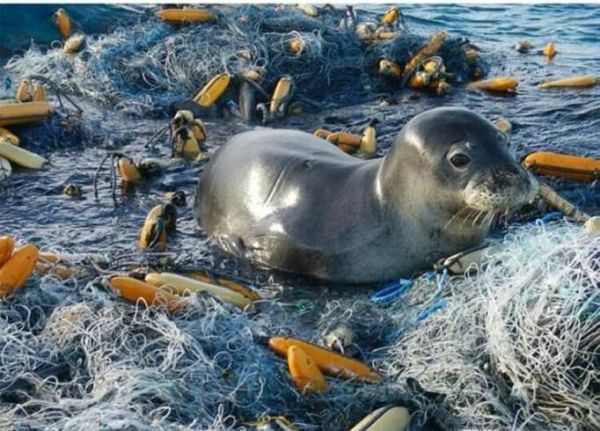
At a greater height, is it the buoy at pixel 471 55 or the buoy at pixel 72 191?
the buoy at pixel 471 55

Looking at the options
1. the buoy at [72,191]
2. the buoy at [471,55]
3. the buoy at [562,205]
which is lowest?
the buoy at [72,191]

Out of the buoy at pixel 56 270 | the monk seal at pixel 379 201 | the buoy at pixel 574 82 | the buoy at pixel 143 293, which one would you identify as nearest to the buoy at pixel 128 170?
the monk seal at pixel 379 201

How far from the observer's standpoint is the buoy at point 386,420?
4500 millimetres

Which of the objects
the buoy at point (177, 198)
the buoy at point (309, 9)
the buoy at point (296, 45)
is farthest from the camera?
the buoy at point (309, 9)

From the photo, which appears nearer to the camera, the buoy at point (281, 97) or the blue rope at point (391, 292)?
Answer: the blue rope at point (391, 292)

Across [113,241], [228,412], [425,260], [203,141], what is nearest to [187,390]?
[228,412]

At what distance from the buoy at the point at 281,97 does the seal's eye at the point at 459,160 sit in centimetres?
551

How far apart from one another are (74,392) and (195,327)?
2.66ft

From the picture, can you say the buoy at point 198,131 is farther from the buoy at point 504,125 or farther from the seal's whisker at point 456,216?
the seal's whisker at point 456,216

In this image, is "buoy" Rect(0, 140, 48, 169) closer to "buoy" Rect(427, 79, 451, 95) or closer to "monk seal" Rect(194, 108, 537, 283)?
"monk seal" Rect(194, 108, 537, 283)

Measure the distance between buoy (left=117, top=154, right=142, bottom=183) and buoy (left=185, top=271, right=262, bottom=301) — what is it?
2945 mm

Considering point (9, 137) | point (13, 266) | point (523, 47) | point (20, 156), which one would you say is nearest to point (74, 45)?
point (9, 137)

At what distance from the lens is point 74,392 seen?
484 centimetres

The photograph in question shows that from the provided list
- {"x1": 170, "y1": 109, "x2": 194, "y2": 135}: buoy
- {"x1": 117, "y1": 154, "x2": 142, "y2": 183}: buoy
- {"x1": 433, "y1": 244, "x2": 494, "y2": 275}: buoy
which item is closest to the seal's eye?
{"x1": 433, "y1": 244, "x2": 494, "y2": 275}: buoy
